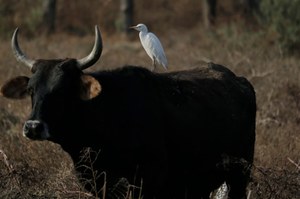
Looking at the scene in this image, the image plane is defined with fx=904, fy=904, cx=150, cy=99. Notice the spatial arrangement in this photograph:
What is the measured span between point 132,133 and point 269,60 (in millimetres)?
10922

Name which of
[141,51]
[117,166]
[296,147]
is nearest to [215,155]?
[117,166]

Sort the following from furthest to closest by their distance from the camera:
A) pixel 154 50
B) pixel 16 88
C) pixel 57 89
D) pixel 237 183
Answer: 1. pixel 154 50
2. pixel 237 183
3. pixel 16 88
4. pixel 57 89

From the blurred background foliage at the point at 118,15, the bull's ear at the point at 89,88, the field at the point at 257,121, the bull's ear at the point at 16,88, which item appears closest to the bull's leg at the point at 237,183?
the field at the point at 257,121

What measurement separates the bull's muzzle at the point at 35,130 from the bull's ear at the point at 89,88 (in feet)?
1.46

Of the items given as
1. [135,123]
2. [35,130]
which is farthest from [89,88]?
[35,130]

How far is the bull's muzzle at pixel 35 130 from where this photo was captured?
648cm

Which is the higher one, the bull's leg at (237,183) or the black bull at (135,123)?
the black bull at (135,123)

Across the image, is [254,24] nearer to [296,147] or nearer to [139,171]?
[296,147]

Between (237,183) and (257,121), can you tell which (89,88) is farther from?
(257,121)

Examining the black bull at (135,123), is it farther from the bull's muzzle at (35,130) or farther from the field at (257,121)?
the field at (257,121)

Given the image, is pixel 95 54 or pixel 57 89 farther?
pixel 95 54

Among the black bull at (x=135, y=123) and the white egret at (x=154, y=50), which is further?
the white egret at (x=154, y=50)

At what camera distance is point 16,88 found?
7367 mm

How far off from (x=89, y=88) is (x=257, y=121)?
5073 millimetres
